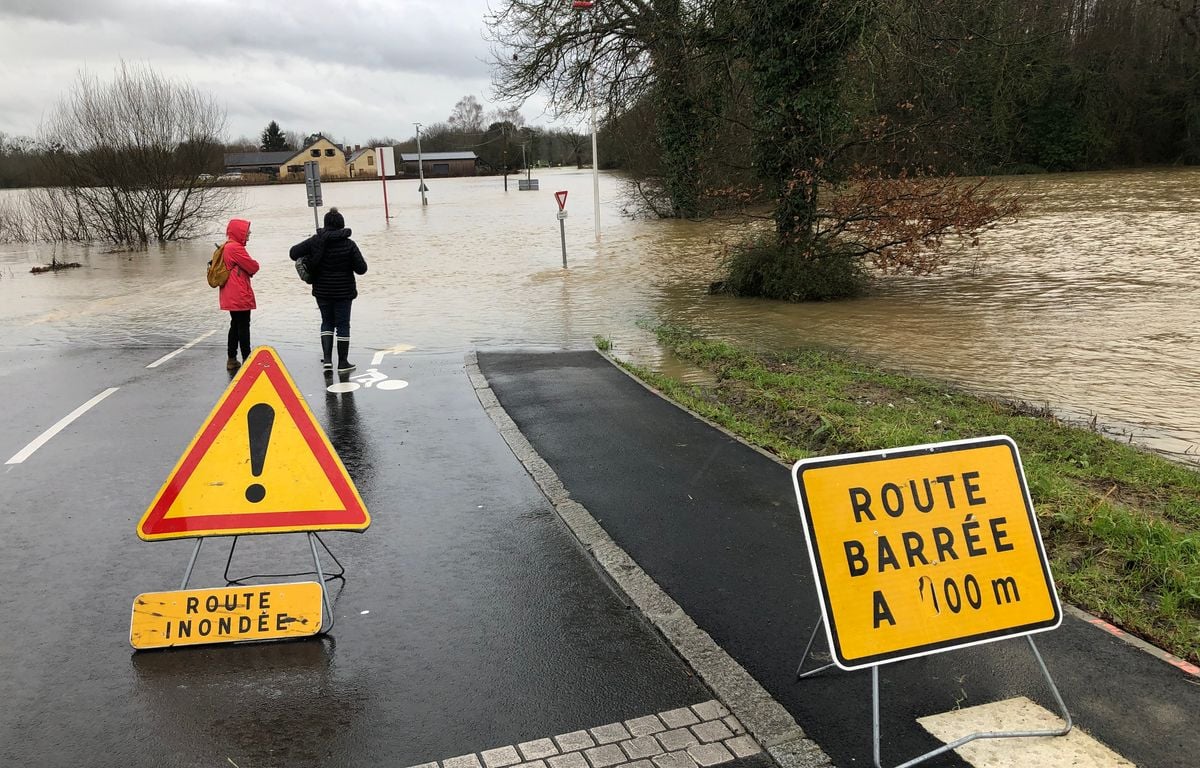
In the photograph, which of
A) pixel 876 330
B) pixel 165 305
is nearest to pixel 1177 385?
pixel 876 330

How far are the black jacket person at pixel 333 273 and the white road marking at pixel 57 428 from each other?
233 cm

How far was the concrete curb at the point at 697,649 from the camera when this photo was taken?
3.30 m

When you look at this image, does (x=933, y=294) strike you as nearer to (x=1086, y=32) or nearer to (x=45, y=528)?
(x=45, y=528)

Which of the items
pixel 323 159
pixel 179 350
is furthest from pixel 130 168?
Answer: pixel 323 159

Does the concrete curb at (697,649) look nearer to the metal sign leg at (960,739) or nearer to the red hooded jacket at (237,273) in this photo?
the metal sign leg at (960,739)

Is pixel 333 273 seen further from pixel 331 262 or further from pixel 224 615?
pixel 224 615

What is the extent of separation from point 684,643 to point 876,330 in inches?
417

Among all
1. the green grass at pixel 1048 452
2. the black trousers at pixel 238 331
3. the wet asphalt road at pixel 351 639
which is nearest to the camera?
the wet asphalt road at pixel 351 639

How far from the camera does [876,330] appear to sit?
44.9 feet

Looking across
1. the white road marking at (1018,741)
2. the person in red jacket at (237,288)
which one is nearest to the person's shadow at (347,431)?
the person in red jacket at (237,288)

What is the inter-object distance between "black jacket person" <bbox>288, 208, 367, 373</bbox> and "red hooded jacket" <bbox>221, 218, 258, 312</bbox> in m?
0.72

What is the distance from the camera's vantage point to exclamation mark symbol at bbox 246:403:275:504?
14.4 feet

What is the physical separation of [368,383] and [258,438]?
5.52 m

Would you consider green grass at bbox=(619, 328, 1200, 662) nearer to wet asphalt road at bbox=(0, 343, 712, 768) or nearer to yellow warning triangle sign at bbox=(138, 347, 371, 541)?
wet asphalt road at bbox=(0, 343, 712, 768)
